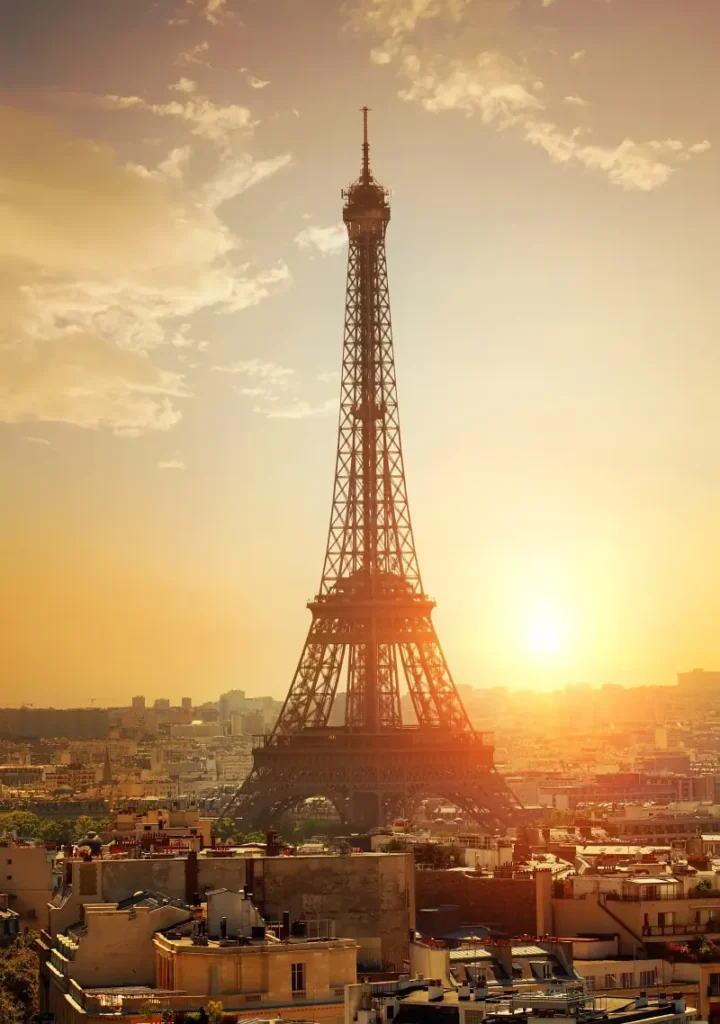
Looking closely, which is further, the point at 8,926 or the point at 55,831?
the point at 55,831

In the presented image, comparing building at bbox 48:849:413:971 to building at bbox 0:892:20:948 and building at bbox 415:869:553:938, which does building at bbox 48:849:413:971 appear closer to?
building at bbox 415:869:553:938

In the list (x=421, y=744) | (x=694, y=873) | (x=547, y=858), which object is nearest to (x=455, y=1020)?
(x=694, y=873)

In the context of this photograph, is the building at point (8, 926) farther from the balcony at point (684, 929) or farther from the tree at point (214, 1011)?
the tree at point (214, 1011)

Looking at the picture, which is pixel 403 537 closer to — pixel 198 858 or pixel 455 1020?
pixel 198 858

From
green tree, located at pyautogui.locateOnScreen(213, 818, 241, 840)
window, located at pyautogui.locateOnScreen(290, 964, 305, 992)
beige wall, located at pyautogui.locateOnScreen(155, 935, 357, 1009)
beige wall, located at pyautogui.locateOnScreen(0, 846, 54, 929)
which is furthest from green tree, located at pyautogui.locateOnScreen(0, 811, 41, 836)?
window, located at pyautogui.locateOnScreen(290, 964, 305, 992)

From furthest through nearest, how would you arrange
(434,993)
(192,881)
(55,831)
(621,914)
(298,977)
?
(55,831) → (621,914) → (192,881) → (298,977) → (434,993)

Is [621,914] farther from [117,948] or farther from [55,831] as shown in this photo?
[55,831]

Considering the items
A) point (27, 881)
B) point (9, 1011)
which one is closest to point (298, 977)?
point (9, 1011)
